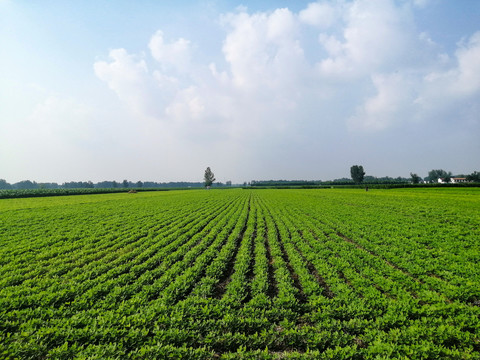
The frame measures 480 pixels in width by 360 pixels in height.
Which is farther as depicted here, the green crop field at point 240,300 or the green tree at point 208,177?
the green tree at point 208,177

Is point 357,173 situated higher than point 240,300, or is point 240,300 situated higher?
point 357,173

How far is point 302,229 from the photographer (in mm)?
17875

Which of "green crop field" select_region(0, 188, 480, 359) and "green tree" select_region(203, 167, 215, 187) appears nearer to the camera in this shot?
"green crop field" select_region(0, 188, 480, 359)

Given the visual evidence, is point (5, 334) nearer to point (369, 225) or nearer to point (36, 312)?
point (36, 312)

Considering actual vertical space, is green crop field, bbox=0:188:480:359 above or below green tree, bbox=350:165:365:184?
below

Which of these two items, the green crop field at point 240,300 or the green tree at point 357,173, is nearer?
the green crop field at point 240,300

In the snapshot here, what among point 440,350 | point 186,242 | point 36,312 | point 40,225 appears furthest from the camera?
point 40,225

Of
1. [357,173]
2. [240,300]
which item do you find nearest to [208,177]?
[357,173]

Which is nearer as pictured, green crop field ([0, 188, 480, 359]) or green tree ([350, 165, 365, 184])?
green crop field ([0, 188, 480, 359])

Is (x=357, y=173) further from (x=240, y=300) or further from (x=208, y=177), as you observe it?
(x=240, y=300)

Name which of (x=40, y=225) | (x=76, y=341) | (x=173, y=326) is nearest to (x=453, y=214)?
(x=173, y=326)

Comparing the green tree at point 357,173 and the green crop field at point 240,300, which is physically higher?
the green tree at point 357,173

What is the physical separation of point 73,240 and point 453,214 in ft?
114

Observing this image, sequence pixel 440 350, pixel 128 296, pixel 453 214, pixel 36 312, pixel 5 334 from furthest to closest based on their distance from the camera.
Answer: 1. pixel 453 214
2. pixel 128 296
3. pixel 36 312
4. pixel 5 334
5. pixel 440 350
